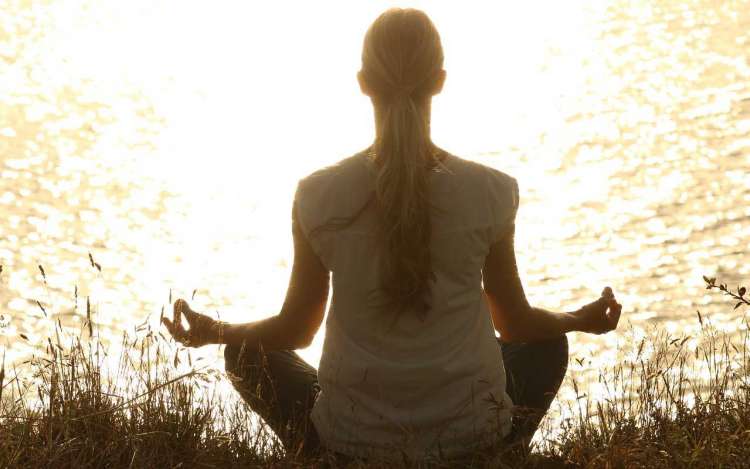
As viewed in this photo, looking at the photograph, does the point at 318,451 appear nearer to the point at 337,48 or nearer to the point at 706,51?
the point at 706,51

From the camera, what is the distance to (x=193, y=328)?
11.9ft

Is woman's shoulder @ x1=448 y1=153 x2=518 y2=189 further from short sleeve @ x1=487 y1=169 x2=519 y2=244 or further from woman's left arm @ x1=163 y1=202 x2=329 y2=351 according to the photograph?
woman's left arm @ x1=163 y1=202 x2=329 y2=351

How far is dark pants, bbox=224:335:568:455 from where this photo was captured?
3637mm

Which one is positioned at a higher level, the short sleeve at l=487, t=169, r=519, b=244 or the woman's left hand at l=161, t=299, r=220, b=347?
the short sleeve at l=487, t=169, r=519, b=244

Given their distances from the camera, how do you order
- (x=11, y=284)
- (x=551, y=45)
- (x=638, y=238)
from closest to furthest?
1. (x=11, y=284)
2. (x=638, y=238)
3. (x=551, y=45)

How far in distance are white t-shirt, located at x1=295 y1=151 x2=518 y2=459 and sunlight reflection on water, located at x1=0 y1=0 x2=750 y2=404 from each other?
195 inches

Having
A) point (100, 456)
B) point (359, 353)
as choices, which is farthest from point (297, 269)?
point (100, 456)

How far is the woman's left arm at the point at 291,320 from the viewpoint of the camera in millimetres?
3422

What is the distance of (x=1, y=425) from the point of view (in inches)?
140

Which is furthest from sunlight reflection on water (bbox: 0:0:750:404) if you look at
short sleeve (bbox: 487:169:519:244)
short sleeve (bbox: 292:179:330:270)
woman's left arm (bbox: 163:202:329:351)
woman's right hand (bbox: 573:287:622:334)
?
short sleeve (bbox: 487:169:519:244)

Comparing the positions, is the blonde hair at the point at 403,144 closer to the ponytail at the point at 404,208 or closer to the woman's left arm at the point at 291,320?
the ponytail at the point at 404,208

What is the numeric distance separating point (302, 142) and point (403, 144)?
1346 centimetres

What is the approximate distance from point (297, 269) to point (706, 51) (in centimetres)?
1795

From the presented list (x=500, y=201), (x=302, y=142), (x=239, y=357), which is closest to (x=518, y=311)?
(x=500, y=201)
